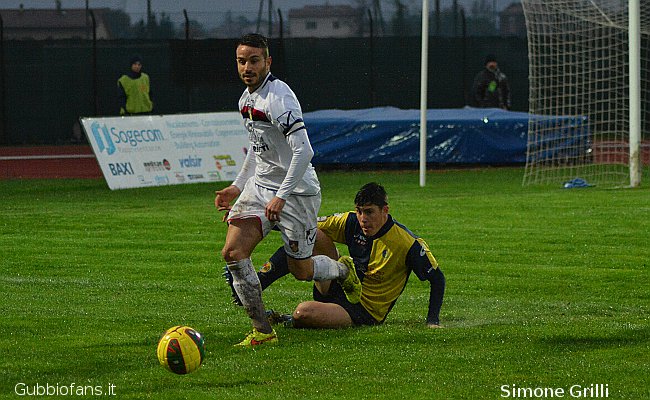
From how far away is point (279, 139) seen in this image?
7.49m

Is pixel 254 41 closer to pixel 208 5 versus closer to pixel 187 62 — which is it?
pixel 187 62

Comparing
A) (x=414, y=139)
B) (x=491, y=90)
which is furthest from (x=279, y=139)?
(x=491, y=90)

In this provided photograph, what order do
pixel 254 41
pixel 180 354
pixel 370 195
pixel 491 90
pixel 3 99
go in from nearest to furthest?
1. pixel 180 354
2. pixel 254 41
3. pixel 370 195
4. pixel 491 90
5. pixel 3 99

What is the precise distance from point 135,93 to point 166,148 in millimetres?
3359

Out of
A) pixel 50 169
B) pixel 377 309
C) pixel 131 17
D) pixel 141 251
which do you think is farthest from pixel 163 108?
pixel 377 309

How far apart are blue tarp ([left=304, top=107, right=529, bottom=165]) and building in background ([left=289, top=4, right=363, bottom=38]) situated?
34.8ft

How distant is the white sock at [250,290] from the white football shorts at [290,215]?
0.25 metres

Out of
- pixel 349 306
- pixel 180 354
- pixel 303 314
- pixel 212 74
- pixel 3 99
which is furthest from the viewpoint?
pixel 212 74

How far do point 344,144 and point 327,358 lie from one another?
601 inches

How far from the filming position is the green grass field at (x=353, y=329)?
6344mm

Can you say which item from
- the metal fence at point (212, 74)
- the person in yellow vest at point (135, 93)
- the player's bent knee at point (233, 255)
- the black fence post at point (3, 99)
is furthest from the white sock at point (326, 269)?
the black fence post at point (3, 99)

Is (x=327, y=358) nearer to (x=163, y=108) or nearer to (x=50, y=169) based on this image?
(x=50, y=169)

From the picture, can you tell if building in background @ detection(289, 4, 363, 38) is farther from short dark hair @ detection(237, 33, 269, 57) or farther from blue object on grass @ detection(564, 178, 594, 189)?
short dark hair @ detection(237, 33, 269, 57)

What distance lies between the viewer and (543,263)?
432 inches
